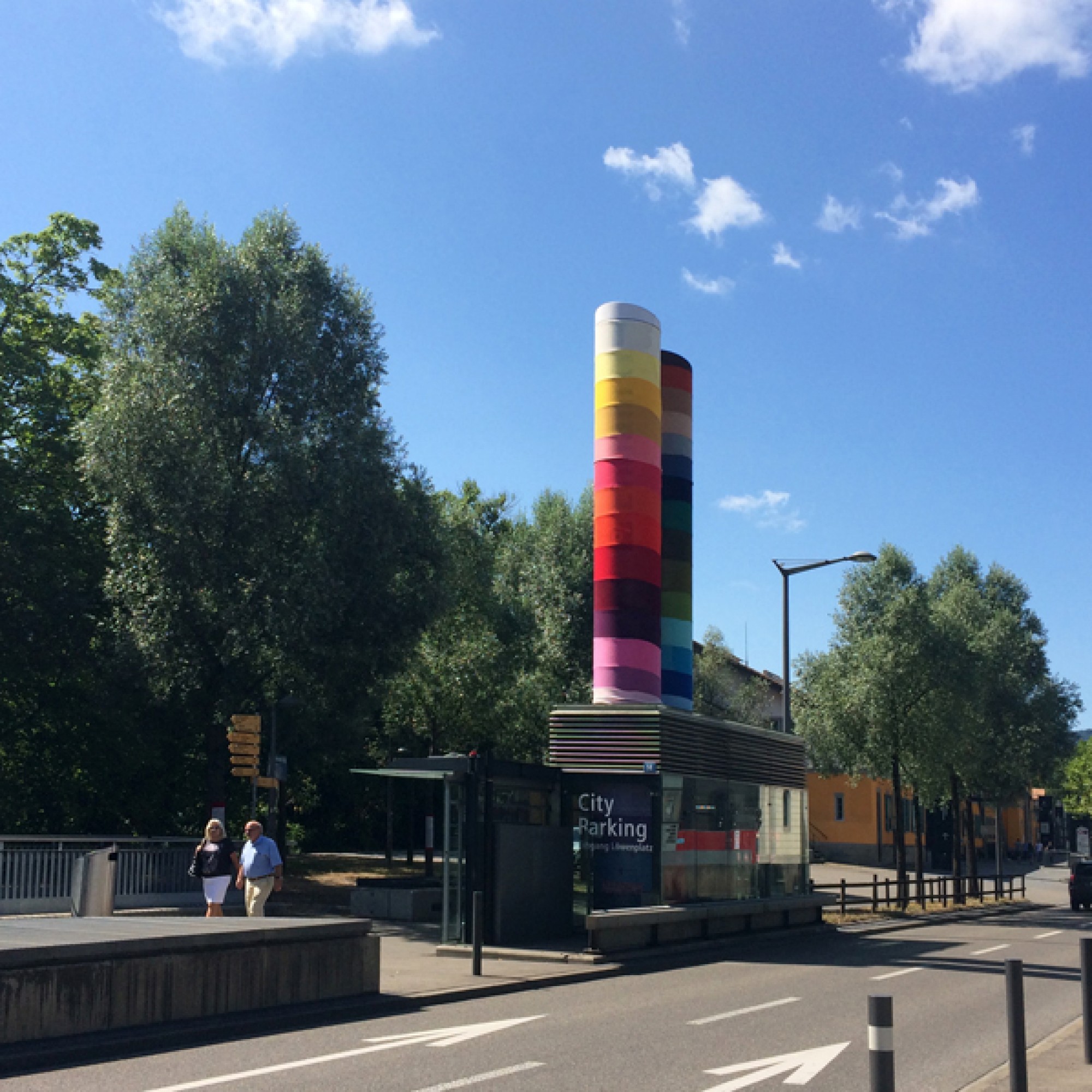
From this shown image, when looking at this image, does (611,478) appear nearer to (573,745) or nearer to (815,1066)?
(573,745)

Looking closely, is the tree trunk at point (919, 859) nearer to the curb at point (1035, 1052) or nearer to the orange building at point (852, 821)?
the orange building at point (852, 821)

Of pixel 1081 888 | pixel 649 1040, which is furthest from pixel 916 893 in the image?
pixel 649 1040

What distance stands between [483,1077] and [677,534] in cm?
1775

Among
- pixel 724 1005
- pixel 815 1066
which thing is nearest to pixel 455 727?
pixel 724 1005

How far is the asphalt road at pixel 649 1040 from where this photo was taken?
881 centimetres

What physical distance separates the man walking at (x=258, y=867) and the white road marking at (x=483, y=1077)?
7245 mm

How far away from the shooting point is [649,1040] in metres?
10.8

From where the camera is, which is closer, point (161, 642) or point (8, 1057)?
point (8, 1057)

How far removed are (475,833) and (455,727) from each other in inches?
716

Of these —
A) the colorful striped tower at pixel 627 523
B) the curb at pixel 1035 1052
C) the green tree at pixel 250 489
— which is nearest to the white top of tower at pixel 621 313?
the colorful striped tower at pixel 627 523

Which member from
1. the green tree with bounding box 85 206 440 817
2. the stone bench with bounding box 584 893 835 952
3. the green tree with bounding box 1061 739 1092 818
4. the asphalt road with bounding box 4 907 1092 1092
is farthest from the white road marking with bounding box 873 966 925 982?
the green tree with bounding box 1061 739 1092 818

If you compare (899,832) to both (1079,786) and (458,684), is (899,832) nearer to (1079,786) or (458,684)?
(458,684)

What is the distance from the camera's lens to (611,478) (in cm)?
2323

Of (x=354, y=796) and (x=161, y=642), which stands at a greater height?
(x=161, y=642)
